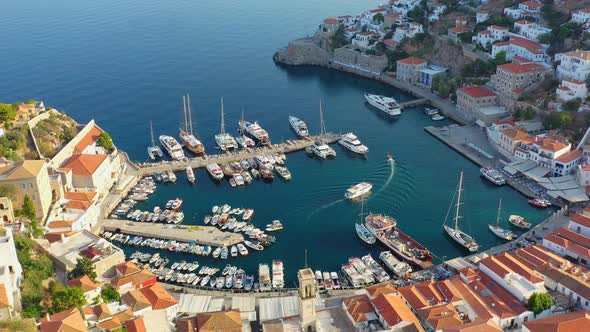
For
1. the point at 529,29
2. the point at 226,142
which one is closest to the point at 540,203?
the point at 226,142

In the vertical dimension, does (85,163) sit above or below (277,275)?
above

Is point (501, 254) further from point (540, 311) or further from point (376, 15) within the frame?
point (376, 15)

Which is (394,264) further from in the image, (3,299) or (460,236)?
(3,299)

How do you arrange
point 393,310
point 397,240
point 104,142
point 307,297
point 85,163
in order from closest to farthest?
1. point 307,297
2. point 393,310
3. point 397,240
4. point 85,163
5. point 104,142

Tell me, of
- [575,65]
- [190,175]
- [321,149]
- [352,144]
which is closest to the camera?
[190,175]

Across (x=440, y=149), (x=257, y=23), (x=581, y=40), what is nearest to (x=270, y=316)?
(x=440, y=149)

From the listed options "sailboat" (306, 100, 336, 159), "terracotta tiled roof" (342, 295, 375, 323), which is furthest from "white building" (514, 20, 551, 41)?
"terracotta tiled roof" (342, 295, 375, 323)

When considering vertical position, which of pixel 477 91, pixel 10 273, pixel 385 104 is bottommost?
pixel 385 104

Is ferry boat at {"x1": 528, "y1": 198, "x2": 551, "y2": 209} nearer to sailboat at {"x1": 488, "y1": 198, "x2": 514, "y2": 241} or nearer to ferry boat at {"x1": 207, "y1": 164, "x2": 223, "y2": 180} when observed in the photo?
sailboat at {"x1": 488, "y1": 198, "x2": 514, "y2": 241}
